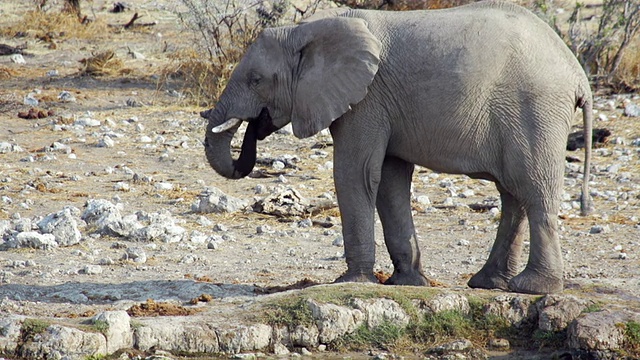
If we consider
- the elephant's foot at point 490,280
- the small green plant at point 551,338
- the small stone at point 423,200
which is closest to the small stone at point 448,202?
the small stone at point 423,200

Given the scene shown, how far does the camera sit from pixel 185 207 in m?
11.0

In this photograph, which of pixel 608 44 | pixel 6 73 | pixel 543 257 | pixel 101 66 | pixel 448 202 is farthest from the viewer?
pixel 6 73

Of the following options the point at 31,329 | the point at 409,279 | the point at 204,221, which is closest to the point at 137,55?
the point at 204,221

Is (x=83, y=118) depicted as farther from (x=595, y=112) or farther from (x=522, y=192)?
(x=522, y=192)

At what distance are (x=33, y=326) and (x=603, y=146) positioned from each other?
8.78 m

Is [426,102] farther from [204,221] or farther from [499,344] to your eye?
[204,221]

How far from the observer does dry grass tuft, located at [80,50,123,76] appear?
688 inches

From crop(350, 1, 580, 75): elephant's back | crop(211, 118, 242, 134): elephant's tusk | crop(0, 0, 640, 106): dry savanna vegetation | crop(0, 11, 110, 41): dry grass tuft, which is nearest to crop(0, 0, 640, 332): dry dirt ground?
crop(0, 0, 640, 106): dry savanna vegetation

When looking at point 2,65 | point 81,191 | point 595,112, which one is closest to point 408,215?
point 81,191

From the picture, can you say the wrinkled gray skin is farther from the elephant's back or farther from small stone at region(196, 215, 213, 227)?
small stone at region(196, 215, 213, 227)

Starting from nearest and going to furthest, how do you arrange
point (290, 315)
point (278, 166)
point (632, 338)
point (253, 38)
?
point (632, 338) → point (290, 315) → point (278, 166) → point (253, 38)

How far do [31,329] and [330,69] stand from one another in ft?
8.61

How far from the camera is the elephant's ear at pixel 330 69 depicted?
24.6ft

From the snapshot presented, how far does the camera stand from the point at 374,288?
7.33m
